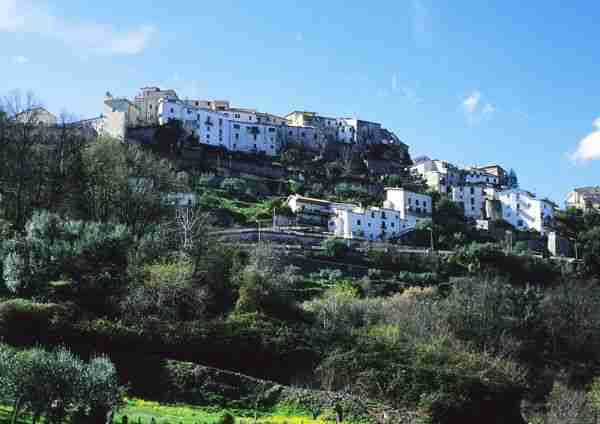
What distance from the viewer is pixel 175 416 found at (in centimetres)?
2344

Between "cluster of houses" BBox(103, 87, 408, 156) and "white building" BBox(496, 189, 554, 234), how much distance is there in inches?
945

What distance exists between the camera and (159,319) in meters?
31.4

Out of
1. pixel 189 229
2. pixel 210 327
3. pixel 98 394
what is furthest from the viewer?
pixel 189 229

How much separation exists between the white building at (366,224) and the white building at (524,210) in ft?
66.0

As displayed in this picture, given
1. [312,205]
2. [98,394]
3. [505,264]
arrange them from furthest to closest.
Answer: [312,205]
[505,264]
[98,394]

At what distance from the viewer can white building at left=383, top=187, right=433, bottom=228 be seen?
8744cm

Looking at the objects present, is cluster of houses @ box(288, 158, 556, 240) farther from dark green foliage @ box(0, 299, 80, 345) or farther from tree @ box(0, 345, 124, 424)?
tree @ box(0, 345, 124, 424)

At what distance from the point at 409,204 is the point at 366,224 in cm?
1055

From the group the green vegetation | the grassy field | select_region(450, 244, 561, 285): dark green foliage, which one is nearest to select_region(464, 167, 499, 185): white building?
select_region(450, 244, 561, 285): dark green foliage

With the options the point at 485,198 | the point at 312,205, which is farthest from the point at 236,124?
the point at 485,198

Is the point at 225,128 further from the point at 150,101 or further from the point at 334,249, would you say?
the point at 334,249

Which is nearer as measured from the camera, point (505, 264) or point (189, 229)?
point (189, 229)

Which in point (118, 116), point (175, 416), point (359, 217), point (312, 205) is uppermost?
point (118, 116)

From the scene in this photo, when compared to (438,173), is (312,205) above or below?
below
